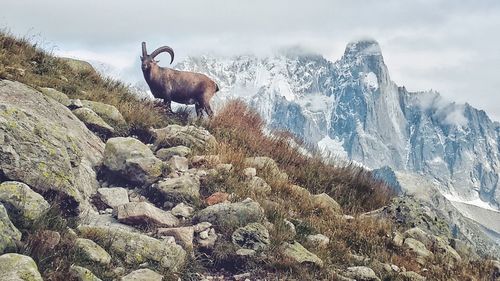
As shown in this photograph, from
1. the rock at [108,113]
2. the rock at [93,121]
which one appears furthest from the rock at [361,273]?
the rock at [108,113]

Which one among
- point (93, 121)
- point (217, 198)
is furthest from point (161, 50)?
point (217, 198)

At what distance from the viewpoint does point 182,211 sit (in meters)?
7.60

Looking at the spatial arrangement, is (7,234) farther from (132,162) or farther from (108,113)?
(108,113)

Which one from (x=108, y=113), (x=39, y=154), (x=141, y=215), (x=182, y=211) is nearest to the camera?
(x=39, y=154)

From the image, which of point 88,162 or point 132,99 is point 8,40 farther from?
point 88,162

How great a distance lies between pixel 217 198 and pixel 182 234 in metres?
1.47

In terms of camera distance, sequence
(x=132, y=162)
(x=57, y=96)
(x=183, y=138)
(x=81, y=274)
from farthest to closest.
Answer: (x=183, y=138), (x=57, y=96), (x=132, y=162), (x=81, y=274)

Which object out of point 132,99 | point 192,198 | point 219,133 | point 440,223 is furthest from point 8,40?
point 440,223

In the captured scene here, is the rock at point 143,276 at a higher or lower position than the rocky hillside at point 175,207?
lower

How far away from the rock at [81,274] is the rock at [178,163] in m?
3.75

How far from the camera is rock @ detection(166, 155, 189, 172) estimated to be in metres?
8.94

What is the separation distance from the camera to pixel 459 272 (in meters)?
7.84

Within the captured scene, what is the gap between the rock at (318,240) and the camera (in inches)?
292

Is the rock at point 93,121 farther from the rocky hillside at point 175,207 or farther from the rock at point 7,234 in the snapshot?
the rock at point 7,234
